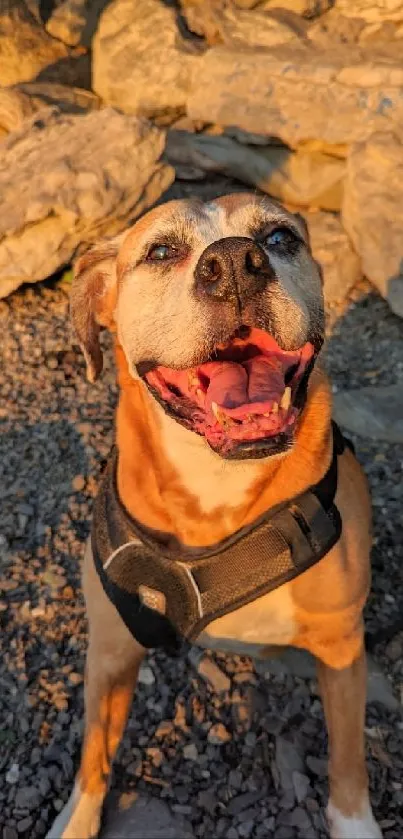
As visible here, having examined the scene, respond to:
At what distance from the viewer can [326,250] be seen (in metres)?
5.79

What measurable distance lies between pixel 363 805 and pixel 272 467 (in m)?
1.23

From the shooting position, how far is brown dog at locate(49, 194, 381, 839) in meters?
2.07

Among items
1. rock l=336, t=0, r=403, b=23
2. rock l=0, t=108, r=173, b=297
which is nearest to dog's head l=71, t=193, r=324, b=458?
rock l=0, t=108, r=173, b=297

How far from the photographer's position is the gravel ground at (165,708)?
9.08 ft

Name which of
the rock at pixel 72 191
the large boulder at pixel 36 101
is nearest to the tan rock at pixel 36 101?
the large boulder at pixel 36 101

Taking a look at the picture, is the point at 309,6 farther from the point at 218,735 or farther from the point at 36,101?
the point at 218,735

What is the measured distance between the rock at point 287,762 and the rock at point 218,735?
0.20 metres

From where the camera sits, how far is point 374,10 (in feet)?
22.7

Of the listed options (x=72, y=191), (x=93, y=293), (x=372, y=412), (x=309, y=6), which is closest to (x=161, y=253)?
(x=93, y=293)

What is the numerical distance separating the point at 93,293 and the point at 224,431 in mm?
946

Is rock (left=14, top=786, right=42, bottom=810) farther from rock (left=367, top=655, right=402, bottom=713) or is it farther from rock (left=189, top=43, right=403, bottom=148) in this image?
rock (left=189, top=43, right=403, bottom=148)

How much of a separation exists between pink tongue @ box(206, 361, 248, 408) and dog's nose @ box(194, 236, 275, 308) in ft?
0.64

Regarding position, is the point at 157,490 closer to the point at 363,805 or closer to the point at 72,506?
the point at 363,805

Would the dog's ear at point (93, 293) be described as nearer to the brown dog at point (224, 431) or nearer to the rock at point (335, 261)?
the brown dog at point (224, 431)
